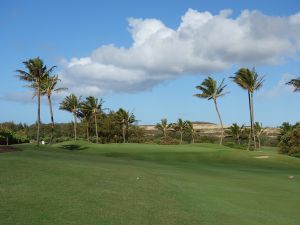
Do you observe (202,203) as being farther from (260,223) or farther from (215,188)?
(215,188)

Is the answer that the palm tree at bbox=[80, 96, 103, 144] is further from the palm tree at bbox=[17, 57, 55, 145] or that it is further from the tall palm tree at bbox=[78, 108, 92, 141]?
the palm tree at bbox=[17, 57, 55, 145]

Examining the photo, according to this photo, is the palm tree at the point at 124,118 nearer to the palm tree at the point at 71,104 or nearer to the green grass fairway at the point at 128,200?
the palm tree at the point at 71,104

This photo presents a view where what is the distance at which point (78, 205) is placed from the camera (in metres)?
11.5

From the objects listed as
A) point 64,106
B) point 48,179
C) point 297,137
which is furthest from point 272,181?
point 64,106

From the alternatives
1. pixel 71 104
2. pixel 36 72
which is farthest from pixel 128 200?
pixel 71 104

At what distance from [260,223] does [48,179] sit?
7.32 meters

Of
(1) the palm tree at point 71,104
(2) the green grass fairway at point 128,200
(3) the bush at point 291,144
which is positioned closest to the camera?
(2) the green grass fairway at point 128,200

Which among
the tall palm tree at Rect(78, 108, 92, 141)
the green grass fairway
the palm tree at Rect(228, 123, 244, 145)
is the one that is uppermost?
the tall palm tree at Rect(78, 108, 92, 141)

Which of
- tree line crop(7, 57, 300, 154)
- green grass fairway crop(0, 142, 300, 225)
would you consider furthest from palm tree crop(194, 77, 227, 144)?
green grass fairway crop(0, 142, 300, 225)

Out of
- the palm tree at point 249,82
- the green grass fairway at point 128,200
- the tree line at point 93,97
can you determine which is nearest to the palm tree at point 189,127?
the tree line at point 93,97

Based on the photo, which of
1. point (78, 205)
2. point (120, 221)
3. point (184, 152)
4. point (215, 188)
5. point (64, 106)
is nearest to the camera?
point (120, 221)

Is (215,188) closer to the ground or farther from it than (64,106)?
closer to the ground

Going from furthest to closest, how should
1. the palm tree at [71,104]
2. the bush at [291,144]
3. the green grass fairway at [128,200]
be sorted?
the palm tree at [71,104] → the bush at [291,144] → the green grass fairway at [128,200]

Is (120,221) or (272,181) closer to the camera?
(120,221)
